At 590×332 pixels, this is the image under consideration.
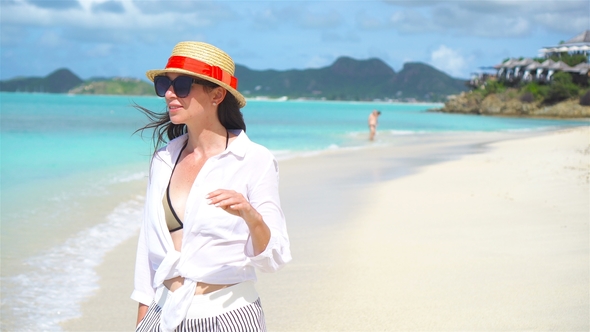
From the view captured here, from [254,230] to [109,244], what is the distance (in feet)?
17.9

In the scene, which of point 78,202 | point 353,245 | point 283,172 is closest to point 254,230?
point 353,245

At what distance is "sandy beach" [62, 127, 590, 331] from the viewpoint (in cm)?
443

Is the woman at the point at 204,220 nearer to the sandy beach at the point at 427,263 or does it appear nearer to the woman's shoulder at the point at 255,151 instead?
the woman's shoulder at the point at 255,151

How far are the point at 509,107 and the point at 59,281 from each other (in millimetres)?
70782

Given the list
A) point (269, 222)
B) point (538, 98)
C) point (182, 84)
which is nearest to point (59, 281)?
point (182, 84)

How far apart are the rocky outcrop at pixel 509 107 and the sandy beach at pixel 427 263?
56.3 metres

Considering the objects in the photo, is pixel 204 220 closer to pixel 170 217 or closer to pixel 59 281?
pixel 170 217

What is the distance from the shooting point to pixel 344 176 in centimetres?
1252

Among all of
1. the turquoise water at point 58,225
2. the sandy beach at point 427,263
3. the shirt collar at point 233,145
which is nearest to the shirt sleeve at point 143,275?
the shirt collar at point 233,145

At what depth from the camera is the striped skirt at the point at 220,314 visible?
7.11ft

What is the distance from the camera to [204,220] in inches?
83.0

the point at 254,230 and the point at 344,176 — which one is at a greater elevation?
the point at 254,230

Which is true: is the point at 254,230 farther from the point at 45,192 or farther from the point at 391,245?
the point at 45,192

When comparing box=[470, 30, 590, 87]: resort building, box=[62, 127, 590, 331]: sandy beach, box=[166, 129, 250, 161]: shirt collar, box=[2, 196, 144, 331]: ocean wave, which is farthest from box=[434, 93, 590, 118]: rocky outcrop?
box=[166, 129, 250, 161]: shirt collar
